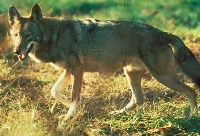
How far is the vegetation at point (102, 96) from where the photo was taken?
5762 millimetres

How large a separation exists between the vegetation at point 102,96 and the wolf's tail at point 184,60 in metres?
0.55

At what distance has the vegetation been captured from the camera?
18.9 feet

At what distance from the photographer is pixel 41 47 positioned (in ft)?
22.4

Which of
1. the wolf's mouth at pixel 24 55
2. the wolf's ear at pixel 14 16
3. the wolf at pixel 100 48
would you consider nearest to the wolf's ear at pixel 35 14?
the wolf at pixel 100 48

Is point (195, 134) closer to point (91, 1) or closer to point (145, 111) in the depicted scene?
point (145, 111)

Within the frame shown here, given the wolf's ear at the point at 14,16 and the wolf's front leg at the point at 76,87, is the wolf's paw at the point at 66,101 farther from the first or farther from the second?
the wolf's ear at the point at 14,16

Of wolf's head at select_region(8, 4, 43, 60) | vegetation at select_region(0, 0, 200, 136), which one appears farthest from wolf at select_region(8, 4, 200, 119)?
vegetation at select_region(0, 0, 200, 136)

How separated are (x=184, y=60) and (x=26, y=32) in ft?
8.19

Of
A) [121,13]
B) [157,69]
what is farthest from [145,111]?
[121,13]

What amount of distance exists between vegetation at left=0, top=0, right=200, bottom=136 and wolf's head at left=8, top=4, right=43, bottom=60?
0.78 meters

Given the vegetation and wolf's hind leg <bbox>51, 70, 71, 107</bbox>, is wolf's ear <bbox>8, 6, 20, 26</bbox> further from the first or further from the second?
wolf's hind leg <bbox>51, 70, 71, 107</bbox>

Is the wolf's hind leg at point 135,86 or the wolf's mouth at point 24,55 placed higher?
the wolf's mouth at point 24,55

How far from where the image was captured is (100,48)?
22.7 feet

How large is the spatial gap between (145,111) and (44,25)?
2.14 meters
